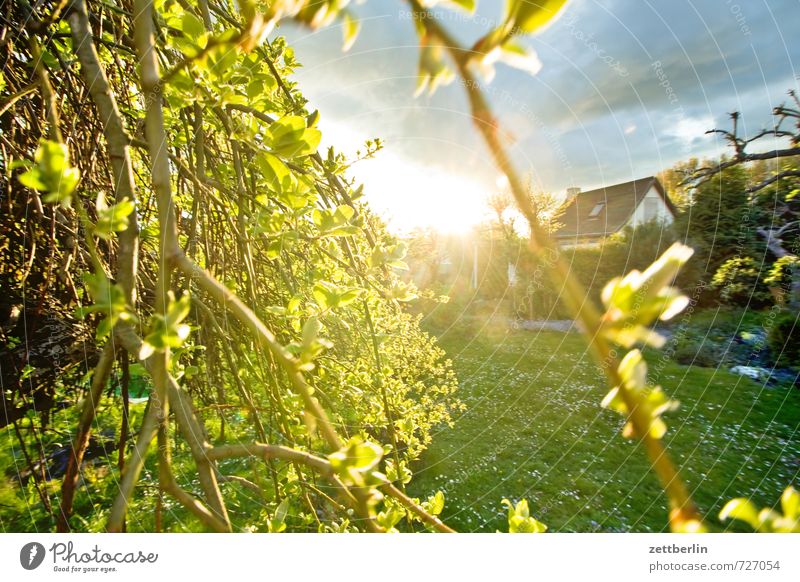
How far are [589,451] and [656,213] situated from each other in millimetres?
5272

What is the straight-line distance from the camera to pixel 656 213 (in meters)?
7.05

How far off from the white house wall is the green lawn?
2444 millimetres

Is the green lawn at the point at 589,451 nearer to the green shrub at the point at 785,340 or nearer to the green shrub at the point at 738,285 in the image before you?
the green shrub at the point at 785,340

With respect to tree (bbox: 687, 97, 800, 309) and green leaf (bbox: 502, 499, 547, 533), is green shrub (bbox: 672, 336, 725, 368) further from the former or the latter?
green leaf (bbox: 502, 499, 547, 533)

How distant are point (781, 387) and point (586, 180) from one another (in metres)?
4.61

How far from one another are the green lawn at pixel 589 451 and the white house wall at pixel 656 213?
2444 millimetres

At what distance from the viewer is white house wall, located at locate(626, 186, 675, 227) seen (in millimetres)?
6179

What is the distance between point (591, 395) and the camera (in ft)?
15.0

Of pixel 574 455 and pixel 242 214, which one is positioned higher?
pixel 242 214
